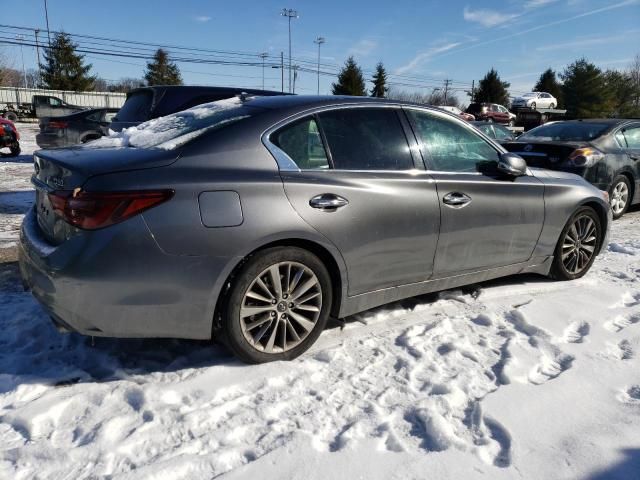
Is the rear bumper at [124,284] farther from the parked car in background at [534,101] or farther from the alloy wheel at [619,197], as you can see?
the parked car in background at [534,101]

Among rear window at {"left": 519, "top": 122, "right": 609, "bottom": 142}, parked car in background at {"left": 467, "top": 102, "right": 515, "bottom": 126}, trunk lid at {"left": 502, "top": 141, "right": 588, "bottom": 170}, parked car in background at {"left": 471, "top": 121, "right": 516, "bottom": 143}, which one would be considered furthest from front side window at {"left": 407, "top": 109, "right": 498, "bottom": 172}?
parked car in background at {"left": 467, "top": 102, "right": 515, "bottom": 126}

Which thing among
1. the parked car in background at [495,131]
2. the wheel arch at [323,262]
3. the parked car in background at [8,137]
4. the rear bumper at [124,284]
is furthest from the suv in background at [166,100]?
the parked car in background at [8,137]

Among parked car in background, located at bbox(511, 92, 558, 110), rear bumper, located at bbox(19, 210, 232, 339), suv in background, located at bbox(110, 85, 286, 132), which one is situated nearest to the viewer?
rear bumper, located at bbox(19, 210, 232, 339)

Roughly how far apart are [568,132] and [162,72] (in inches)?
2394

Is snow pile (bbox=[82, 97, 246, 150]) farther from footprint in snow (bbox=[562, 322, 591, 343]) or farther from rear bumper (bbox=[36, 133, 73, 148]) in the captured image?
rear bumper (bbox=[36, 133, 73, 148])

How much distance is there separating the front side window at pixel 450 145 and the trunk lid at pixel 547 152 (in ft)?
12.4

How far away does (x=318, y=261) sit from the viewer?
9.95 feet

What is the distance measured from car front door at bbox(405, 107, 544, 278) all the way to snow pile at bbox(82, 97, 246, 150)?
4.42ft

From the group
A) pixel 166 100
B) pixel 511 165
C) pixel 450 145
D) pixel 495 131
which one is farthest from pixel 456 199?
pixel 495 131

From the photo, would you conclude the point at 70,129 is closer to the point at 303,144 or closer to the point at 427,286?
the point at 303,144

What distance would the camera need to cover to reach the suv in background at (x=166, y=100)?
276 inches

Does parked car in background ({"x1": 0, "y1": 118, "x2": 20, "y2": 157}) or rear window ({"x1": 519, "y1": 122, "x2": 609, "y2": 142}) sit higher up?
rear window ({"x1": 519, "y1": 122, "x2": 609, "y2": 142})

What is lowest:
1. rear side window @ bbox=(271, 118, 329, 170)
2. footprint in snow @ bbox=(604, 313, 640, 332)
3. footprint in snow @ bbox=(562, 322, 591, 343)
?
footprint in snow @ bbox=(562, 322, 591, 343)

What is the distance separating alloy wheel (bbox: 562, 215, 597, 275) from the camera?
4535 mm
